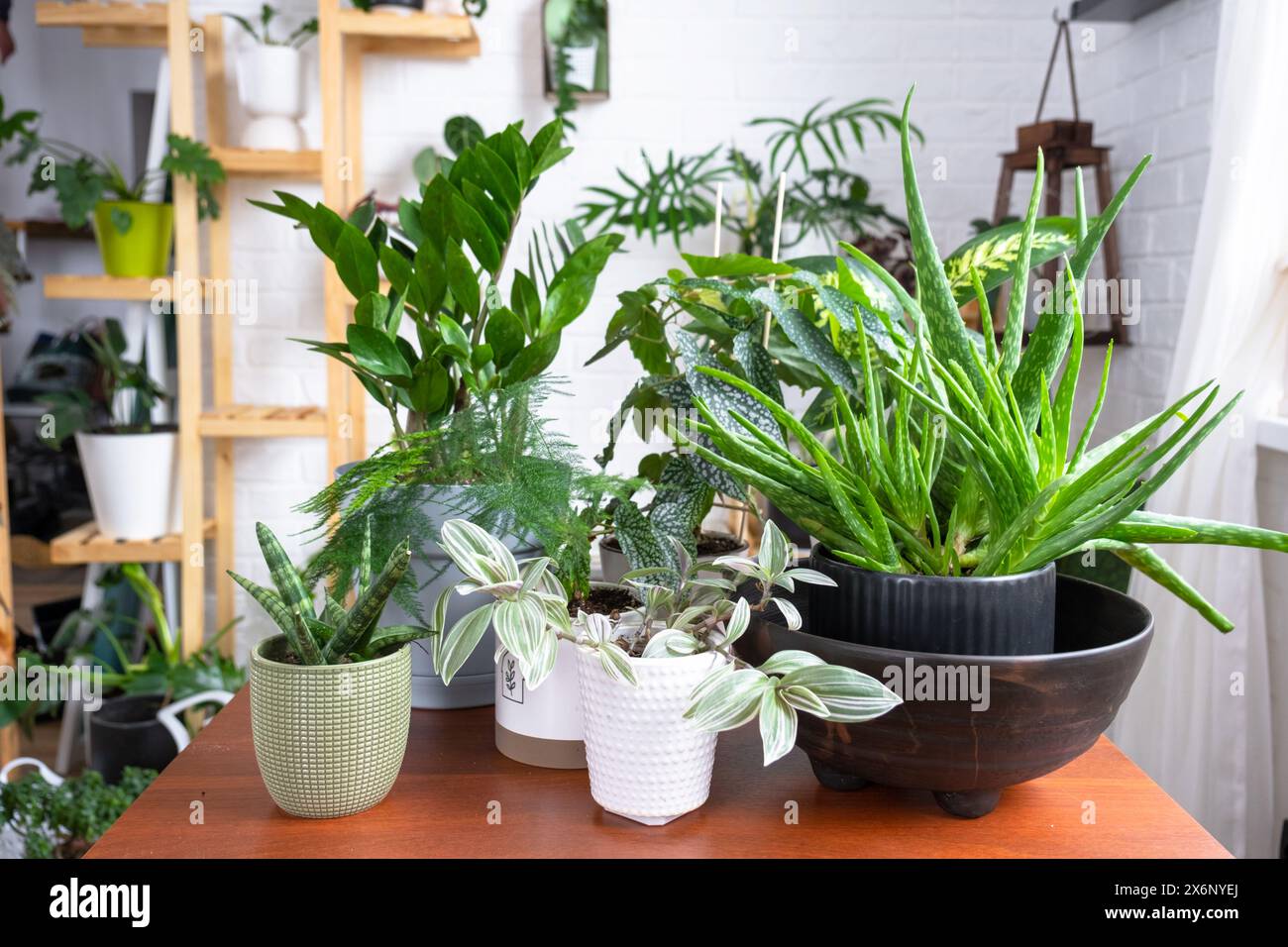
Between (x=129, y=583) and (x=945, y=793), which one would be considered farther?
(x=129, y=583)

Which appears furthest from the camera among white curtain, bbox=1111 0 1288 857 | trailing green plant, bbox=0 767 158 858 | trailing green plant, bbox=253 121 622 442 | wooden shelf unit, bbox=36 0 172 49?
wooden shelf unit, bbox=36 0 172 49

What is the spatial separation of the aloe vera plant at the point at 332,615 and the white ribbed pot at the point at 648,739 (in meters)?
0.12

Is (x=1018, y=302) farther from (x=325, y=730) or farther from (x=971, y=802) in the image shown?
(x=325, y=730)

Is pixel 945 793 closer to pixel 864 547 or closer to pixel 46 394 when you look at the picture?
pixel 864 547

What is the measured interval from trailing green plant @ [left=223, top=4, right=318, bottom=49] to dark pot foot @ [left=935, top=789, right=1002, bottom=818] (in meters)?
2.13

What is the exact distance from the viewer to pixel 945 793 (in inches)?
24.8

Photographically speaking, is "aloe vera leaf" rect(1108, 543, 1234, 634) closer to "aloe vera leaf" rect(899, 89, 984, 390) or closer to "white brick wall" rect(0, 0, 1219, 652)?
"aloe vera leaf" rect(899, 89, 984, 390)

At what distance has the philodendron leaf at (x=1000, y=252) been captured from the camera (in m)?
0.74

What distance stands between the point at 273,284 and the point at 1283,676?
2130mm

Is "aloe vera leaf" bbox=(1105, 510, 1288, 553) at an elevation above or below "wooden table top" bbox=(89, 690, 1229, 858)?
above

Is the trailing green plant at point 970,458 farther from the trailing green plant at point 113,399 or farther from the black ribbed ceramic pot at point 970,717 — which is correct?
the trailing green plant at point 113,399

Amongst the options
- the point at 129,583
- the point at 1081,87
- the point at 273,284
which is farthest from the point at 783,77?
the point at 129,583

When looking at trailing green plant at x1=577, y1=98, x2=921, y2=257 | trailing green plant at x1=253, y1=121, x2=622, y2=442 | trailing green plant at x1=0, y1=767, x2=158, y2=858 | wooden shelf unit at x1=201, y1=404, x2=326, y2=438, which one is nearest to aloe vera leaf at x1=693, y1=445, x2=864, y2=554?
trailing green plant at x1=253, y1=121, x2=622, y2=442

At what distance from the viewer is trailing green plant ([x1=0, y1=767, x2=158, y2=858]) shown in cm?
166
